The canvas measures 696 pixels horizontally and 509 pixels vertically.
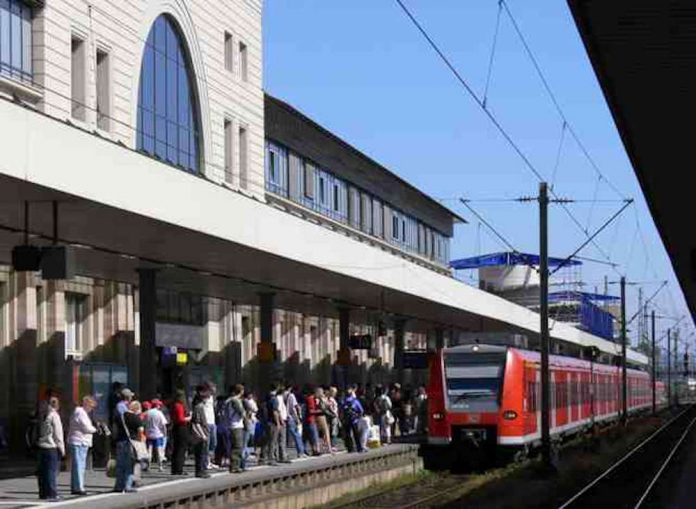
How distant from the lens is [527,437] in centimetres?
3353

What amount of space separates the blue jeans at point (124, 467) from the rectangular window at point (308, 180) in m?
34.6

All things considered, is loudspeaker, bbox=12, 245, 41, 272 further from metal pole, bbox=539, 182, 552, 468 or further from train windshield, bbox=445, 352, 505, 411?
train windshield, bbox=445, 352, 505, 411

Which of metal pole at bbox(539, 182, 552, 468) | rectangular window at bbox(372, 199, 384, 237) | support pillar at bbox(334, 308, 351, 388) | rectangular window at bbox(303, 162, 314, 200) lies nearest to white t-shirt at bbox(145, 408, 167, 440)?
metal pole at bbox(539, 182, 552, 468)

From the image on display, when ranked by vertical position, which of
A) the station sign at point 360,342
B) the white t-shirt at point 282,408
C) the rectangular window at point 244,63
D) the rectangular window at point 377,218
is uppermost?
the rectangular window at point 244,63

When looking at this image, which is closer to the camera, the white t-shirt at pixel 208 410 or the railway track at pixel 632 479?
the white t-shirt at pixel 208 410

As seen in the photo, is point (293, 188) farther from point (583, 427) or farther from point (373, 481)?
point (373, 481)

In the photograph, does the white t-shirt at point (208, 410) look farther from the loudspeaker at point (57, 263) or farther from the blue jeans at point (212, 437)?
the loudspeaker at point (57, 263)

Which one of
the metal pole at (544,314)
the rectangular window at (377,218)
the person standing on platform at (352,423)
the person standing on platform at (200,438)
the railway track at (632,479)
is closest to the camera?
the person standing on platform at (200,438)

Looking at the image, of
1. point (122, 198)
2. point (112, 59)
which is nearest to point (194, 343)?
point (112, 59)

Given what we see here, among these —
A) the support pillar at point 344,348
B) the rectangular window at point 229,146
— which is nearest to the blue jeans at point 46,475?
the support pillar at point 344,348

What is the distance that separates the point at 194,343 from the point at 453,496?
1847 cm

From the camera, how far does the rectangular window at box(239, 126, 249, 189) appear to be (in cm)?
4678

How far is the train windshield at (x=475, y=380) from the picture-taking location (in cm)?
3288

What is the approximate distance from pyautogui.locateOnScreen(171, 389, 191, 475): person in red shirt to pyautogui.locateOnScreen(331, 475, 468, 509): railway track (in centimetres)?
283
